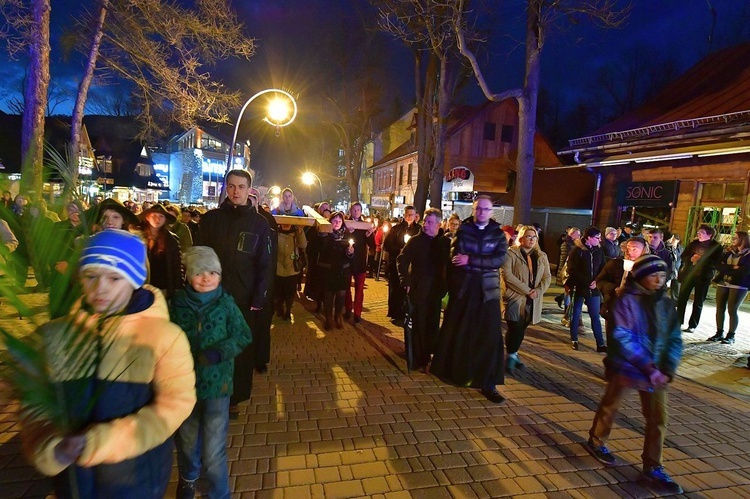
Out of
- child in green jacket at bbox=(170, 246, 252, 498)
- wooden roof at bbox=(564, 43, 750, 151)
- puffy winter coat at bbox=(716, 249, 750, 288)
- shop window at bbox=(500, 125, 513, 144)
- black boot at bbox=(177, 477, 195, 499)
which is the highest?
shop window at bbox=(500, 125, 513, 144)

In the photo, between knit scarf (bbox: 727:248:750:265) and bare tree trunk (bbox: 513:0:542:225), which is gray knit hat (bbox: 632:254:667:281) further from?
bare tree trunk (bbox: 513:0:542:225)

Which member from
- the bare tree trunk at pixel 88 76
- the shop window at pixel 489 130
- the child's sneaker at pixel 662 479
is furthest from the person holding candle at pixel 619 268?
the shop window at pixel 489 130

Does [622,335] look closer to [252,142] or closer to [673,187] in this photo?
[673,187]

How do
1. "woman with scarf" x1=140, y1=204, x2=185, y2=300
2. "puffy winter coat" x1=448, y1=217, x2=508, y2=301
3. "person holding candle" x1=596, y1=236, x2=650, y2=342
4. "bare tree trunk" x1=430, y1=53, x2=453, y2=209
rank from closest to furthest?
"puffy winter coat" x1=448, y1=217, x2=508, y2=301
"woman with scarf" x1=140, y1=204, x2=185, y2=300
"person holding candle" x1=596, y1=236, x2=650, y2=342
"bare tree trunk" x1=430, y1=53, x2=453, y2=209

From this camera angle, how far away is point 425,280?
17.1 feet

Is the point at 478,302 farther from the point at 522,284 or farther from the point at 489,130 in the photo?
the point at 489,130

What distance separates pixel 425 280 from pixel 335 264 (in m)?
2.06

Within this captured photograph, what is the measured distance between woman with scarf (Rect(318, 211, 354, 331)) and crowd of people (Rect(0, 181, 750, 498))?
0.03m

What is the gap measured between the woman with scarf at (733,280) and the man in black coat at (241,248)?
7655mm

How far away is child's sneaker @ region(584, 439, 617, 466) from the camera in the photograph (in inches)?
137

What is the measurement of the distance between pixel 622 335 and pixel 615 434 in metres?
1.39

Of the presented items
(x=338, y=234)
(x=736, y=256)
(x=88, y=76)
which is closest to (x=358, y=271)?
(x=338, y=234)

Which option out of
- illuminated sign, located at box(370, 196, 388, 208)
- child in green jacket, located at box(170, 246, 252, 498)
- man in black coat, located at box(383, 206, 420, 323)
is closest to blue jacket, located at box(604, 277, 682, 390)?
child in green jacket, located at box(170, 246, 252, 498)

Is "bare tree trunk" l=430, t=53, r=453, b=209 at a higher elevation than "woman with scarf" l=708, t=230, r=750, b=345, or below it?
higher
